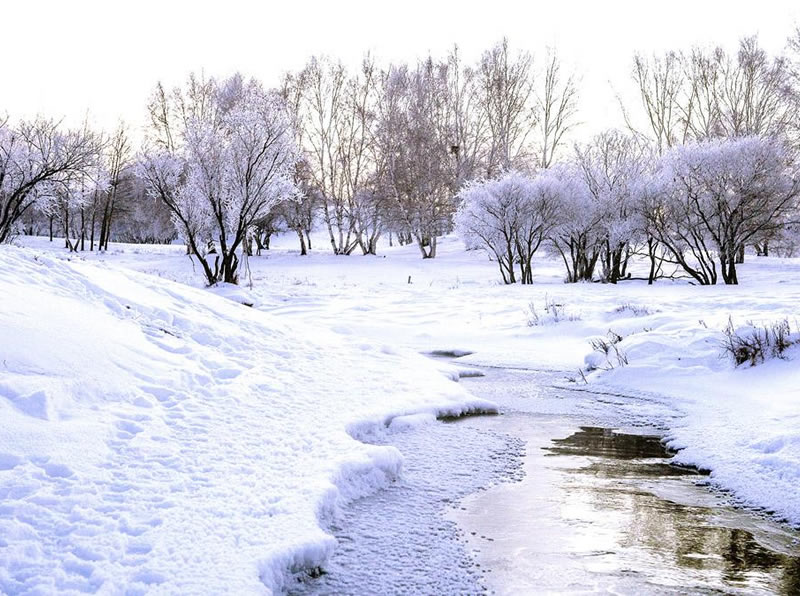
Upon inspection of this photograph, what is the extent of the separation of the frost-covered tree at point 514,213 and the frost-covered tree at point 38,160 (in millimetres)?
15451

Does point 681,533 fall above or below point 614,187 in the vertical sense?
below

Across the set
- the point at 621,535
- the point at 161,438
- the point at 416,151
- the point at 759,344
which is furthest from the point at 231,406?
the point at 416,151

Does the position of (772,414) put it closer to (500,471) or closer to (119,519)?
(500,471)

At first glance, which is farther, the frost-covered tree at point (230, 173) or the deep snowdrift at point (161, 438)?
the frost-covered tree at point (230, 173)

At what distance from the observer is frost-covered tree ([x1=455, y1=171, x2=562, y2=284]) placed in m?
26.2

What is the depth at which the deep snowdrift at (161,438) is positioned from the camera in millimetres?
2881

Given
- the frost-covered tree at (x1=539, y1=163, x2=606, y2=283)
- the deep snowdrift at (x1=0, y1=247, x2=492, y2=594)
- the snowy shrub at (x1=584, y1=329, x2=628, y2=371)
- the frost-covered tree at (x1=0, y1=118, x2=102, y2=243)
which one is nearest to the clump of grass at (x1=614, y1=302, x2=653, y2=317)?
the snowy shrub at (x1=584, y1=329, x2=628, y2=371)

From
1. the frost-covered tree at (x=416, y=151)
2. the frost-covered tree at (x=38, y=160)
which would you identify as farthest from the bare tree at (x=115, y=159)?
the frost-covered tree at (x=416, y=151)

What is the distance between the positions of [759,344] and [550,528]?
5572mm

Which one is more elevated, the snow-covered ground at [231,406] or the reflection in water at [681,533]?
the snow-covered ground at [231,406]

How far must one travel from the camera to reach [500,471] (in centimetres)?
492

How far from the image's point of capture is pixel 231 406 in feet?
17.3

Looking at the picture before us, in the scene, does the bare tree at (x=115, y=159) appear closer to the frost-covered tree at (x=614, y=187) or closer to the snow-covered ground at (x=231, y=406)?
the frost-covered tree at (x=614, y=187)

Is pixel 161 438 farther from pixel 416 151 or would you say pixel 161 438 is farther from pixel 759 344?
pixel 416 151
